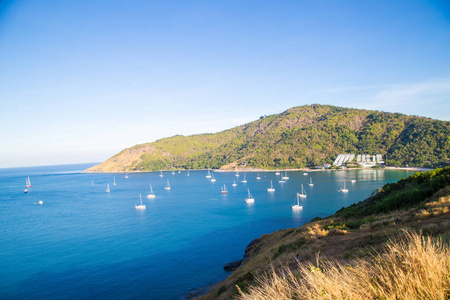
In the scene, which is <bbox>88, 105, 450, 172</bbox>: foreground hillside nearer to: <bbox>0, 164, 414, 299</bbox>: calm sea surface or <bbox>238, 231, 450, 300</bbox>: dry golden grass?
<bbox>0, 164, 414, 299</bbox>: calm sea surface

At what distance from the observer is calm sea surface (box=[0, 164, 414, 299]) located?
1071 inches

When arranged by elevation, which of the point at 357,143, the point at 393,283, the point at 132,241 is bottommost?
the point at 132,241

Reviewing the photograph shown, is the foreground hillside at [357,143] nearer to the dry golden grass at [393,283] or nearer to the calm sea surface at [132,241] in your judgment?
the calm sea surface at [132,241]

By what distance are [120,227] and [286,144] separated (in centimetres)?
14638

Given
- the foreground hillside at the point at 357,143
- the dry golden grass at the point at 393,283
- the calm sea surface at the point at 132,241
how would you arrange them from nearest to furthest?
1. the dry golden grass at the point at 393,283
2. the calm sea surface at the point at 132,241
3. the foreground hillside at the point at 357,143

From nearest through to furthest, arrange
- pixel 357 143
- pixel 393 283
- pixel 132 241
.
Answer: pixel 393 283 < pixel 132 241 < pixel 357 143

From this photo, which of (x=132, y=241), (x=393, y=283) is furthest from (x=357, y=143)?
(x=393, y=283)

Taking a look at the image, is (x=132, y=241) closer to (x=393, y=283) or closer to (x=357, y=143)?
(x=393, y=283)

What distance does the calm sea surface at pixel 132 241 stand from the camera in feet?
89.2

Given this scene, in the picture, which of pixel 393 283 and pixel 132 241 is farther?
pixel 132 241

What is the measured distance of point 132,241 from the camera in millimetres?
41156

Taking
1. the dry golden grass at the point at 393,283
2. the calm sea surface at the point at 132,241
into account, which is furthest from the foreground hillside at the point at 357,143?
the dry golden grass at the point at 393,283

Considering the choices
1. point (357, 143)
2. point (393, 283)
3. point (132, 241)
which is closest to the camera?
point (393, 283)

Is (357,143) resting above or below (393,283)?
above
